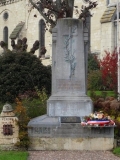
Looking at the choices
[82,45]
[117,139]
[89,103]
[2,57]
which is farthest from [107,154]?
[2,57]

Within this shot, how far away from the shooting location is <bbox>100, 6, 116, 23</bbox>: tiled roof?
124 feet

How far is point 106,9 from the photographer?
129 feet

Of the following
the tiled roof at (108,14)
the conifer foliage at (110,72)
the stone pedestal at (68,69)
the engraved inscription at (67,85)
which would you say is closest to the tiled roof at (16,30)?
the tiled roof at (108,14)

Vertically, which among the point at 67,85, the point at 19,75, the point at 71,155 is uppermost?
the point at 19,75

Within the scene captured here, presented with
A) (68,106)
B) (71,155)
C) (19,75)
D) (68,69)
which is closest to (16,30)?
(19,75)

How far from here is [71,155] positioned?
11594mm

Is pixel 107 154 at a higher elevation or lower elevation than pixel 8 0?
lower

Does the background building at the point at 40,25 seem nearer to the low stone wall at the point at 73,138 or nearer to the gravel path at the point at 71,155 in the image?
the low stone wall at the point at 73,138

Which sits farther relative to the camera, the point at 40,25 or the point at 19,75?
the point at 40,25

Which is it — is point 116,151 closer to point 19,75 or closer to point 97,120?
point 97,120

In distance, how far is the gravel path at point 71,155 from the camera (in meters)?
11.1

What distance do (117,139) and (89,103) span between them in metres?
1.35

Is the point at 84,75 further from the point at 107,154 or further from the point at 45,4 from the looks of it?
the point at 45,4

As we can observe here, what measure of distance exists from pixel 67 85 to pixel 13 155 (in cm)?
323
